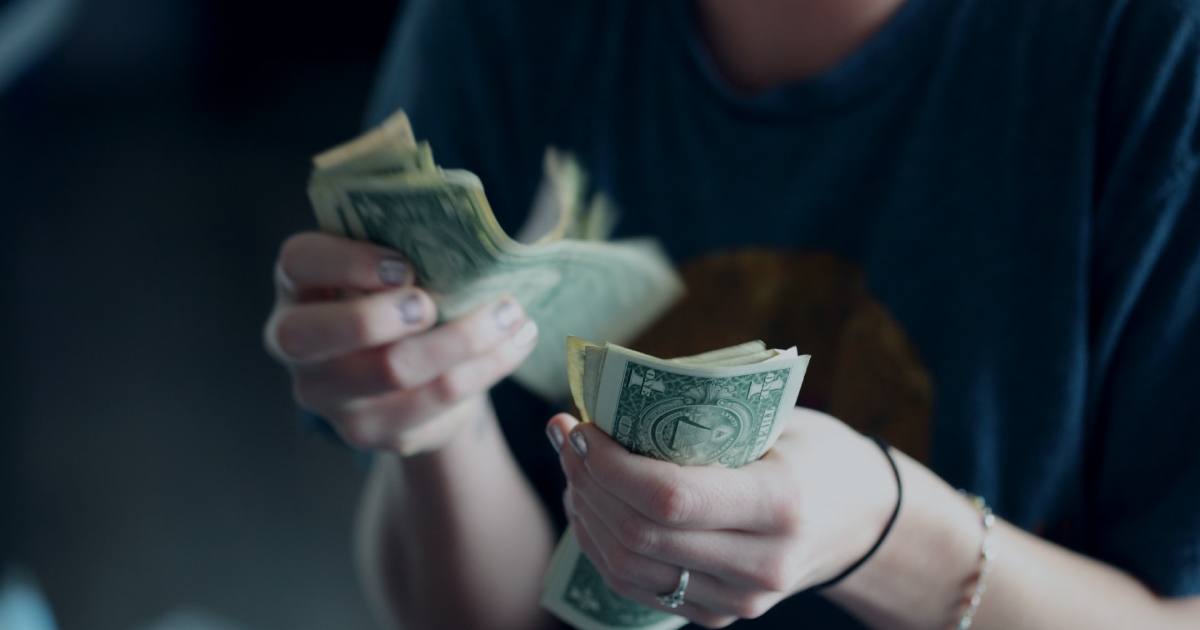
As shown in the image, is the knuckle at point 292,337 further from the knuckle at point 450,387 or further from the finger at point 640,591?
the finger at point 640,591

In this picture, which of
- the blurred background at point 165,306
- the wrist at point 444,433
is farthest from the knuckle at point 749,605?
the blurred background at point 165,306

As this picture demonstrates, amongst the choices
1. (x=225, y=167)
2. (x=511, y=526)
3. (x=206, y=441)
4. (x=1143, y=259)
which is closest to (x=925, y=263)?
(x=1143, y=259)

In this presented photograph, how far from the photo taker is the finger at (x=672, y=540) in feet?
1.21

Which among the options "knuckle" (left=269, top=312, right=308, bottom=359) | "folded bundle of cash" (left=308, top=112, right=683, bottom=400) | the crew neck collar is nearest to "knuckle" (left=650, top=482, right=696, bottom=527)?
"folded bundle of cash" (left=308, top=112, right=683, bottom=400)

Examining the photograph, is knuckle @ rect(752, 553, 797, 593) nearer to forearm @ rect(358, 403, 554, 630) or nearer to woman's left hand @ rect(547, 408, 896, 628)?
woman's left hand @ rect(547, 408, 896, 628)

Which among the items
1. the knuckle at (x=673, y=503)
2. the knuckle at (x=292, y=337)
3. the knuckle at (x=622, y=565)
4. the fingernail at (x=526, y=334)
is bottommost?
the knuckle at (x=622, y=565)

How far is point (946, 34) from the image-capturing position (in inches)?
23.6

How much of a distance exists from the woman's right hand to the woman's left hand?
0.33ft

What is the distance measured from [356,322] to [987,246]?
41 centimetres

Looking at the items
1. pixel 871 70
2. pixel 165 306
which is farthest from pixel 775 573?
pixel 165 306

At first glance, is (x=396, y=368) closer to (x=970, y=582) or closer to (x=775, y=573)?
(x=775, y=573)

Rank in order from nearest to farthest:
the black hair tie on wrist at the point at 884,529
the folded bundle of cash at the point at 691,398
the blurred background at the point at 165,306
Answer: the folded bundle of cash at the point at 691,398
the black hair tie on wrist at the point at 884,529
the blurred background at the point at 165,306

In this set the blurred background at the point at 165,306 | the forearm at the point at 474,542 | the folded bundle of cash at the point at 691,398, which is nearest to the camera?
the folded bundle of cash at the point at 691,398

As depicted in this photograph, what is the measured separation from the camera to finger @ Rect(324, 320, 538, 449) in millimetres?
482
